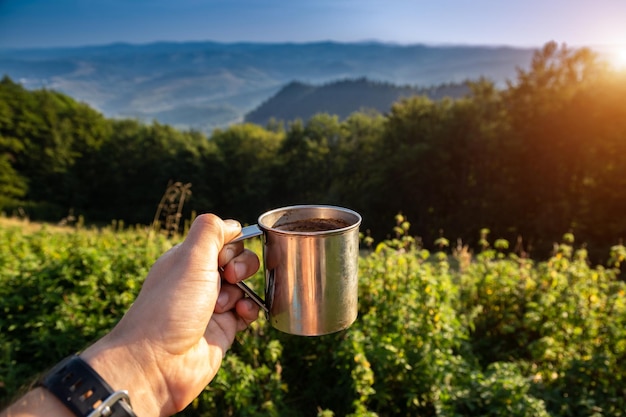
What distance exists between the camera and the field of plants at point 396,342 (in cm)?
302

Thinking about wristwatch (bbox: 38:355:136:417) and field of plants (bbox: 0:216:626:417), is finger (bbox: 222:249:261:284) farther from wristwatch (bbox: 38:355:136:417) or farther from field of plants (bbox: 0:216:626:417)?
field of plants (bbox: 0:216:626:417)

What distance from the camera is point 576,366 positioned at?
3.36 metres

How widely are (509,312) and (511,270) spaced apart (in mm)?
498

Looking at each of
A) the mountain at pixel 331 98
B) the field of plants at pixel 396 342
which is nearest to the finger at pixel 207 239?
the field of plants at pixel 396 342

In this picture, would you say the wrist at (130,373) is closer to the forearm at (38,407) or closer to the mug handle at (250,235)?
the forearm at (38,407)

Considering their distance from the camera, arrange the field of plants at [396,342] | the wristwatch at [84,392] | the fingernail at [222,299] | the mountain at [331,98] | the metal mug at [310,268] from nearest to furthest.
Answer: the wristwatch at [84,392]
the metal mug at [310,268]
the fingernail at [222,299]
the field of plants at [396,342]
the mountain at [331,98]

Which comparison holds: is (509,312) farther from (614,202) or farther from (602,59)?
(602,59)

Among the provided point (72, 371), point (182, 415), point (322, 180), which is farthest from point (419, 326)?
point (322, 180)

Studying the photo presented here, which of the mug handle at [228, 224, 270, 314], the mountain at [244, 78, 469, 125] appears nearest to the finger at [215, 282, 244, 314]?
the mug handle at [228, 224, 270, 314]

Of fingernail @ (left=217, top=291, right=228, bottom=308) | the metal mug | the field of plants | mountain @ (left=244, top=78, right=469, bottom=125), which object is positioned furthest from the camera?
mountain @ (left=244, top=78, right=469, bottom=125)

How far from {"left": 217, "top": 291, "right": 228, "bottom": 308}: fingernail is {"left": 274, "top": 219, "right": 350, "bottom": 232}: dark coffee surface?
1.44 ft

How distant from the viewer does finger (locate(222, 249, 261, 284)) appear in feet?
5.71

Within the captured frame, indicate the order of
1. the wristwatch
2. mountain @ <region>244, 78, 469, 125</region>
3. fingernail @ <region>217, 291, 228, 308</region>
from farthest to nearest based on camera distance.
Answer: mountain @ <region>244, 78, 469, 125</region> → fingernail @ <region>217, 291, 228, 308</region> → the wristwatch

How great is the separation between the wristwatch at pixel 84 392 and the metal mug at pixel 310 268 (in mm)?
590
